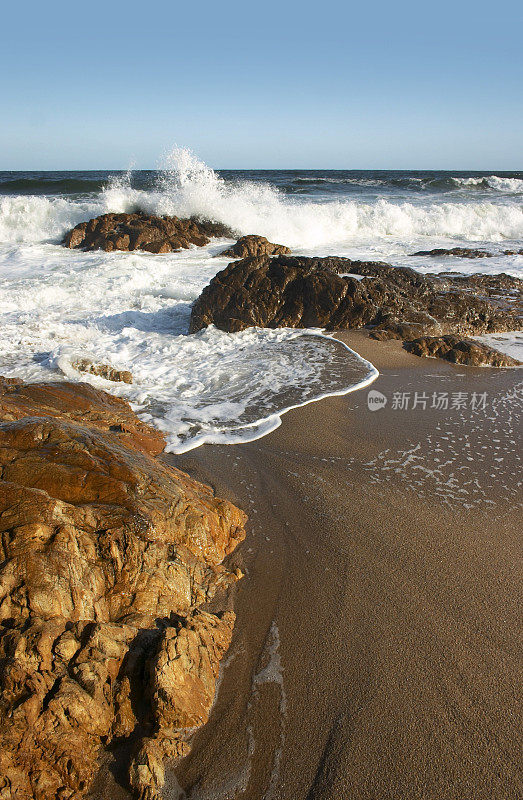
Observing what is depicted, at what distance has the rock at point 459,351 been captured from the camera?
6.36m

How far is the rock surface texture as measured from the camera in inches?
301

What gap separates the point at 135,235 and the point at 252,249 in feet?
13.9

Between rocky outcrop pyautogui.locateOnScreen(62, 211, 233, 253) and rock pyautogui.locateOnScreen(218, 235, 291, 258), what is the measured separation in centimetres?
246

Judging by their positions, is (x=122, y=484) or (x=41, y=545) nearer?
Answer: (x=41, y=545)

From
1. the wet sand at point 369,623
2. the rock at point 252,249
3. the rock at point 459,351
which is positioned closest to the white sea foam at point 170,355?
the wet sand at point 369,623

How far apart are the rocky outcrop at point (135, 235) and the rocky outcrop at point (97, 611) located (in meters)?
13.5

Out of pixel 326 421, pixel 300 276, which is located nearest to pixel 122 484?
pixel 326 421

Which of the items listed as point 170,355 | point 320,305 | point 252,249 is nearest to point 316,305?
point 320,305

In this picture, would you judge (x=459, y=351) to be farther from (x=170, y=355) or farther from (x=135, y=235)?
(x=135, y=235)

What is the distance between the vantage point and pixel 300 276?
25.7 ft

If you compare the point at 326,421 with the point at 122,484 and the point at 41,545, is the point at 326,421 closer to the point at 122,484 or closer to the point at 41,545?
the point at 122,484

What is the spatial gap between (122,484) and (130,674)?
0.87 m

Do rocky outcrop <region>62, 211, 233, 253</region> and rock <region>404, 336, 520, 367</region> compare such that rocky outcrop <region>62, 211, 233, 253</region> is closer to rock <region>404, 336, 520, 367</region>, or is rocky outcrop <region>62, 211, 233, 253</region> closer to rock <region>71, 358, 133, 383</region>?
rock <region>71, 358, 133, 383</region>

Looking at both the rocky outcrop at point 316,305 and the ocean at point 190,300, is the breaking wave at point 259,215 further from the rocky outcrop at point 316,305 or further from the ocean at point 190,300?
the rocky outcrop at point 316,305
